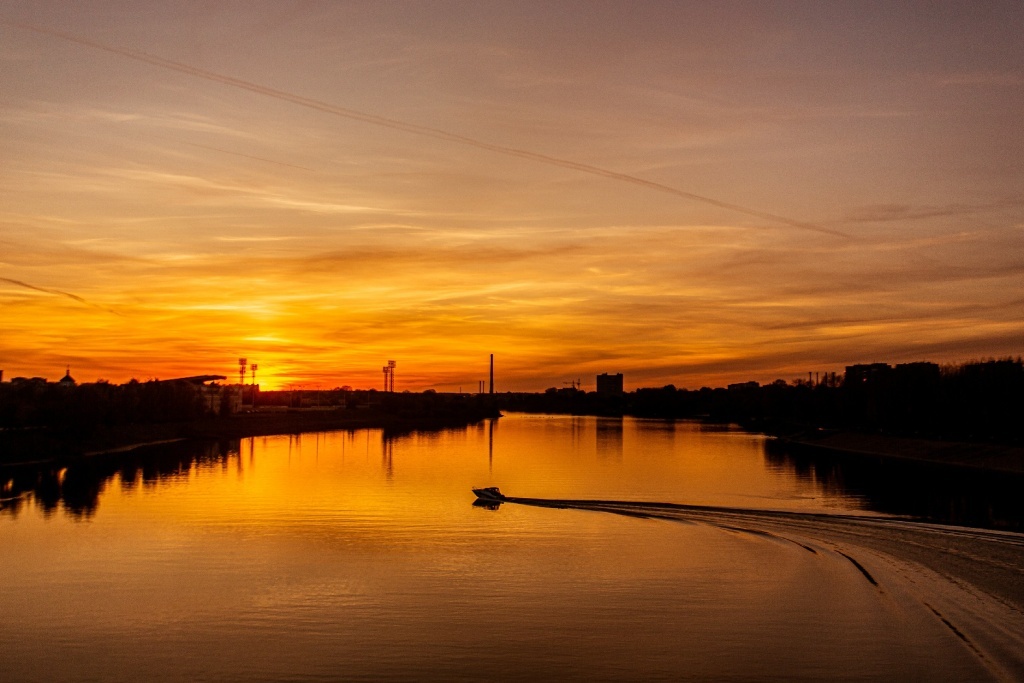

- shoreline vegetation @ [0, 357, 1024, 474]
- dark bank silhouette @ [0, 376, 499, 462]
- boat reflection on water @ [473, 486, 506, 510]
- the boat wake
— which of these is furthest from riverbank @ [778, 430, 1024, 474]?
dark bank silhouette @ [0, 376, 499, 462]

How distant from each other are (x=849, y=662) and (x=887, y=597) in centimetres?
850

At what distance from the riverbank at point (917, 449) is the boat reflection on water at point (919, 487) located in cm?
188

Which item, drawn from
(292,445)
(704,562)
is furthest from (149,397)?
(704,562)

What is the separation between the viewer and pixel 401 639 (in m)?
28.2

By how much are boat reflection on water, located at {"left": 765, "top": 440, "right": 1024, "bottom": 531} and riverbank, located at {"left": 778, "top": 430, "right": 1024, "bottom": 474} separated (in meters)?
1.88

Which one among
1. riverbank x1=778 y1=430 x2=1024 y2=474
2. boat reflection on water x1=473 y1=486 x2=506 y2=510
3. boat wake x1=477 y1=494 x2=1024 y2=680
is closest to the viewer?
boat wake x1=477 y1=494 x2=1024 y2=680

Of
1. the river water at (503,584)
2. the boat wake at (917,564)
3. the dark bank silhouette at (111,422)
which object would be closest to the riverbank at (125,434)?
the dark bank silhouette at (111,422)

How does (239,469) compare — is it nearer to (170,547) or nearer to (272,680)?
(170,547)

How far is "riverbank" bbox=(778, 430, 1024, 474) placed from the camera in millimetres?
92438

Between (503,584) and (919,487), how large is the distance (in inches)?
2129

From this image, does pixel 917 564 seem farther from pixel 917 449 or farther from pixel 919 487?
pixel 917 449

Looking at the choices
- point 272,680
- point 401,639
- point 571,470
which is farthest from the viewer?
point 571,470

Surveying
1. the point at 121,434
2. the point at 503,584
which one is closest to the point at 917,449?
the point at 503,584

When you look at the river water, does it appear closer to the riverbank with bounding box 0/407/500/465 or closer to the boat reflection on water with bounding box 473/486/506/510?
the boat reflection on water with bounding box 473/486/506/510
